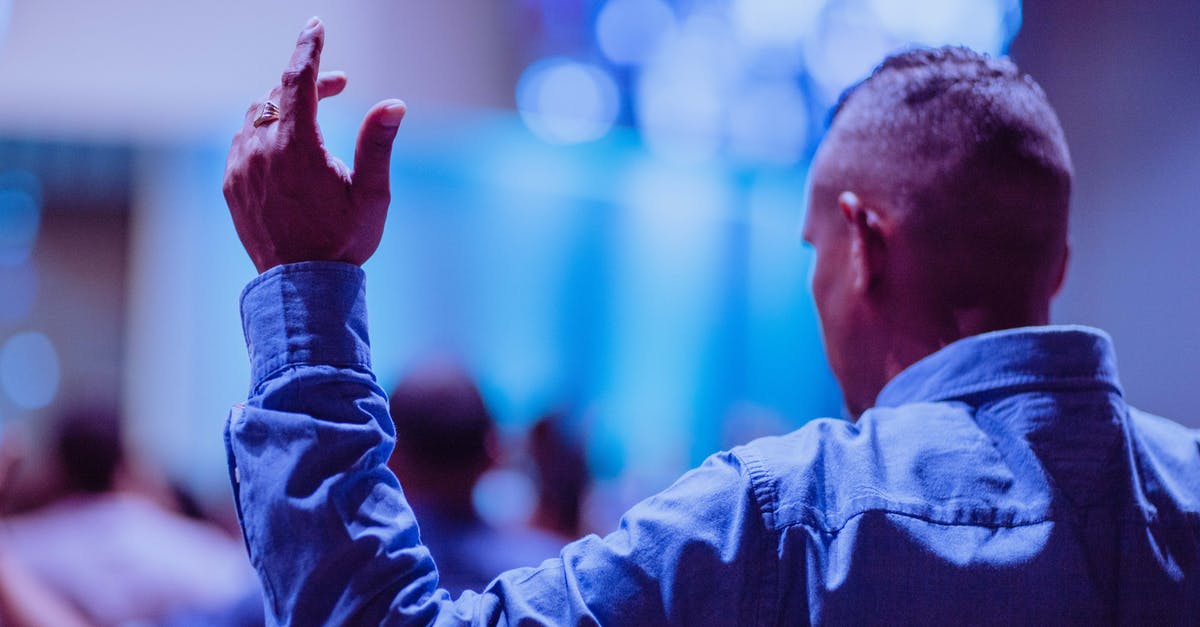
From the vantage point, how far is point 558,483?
2453 millimetres

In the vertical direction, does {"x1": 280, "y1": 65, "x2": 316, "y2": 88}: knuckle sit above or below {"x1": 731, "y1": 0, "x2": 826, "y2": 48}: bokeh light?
below

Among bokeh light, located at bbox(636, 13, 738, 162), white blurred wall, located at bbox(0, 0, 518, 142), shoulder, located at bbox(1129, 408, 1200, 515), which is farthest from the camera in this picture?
bokeh light, located at bbox(636, 13, 738, 162)

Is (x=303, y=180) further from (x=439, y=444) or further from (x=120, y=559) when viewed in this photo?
(x=120, y=559)

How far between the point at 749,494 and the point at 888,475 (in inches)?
5.2

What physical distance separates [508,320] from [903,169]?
3.52 m

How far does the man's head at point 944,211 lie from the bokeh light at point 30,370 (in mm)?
3855

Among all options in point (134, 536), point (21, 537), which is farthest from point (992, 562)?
point (21, 537)

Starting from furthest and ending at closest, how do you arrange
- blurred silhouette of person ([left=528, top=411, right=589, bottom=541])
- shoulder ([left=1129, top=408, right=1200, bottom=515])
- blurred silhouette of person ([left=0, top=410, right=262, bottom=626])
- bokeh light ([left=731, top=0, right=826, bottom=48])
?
bokeh light ([left=731, top=0, right=826, bottom=48]) → blurred silhouette of person ([left=528, top=411, right=589, bottom=541]) → blurred silhouette of person ([left=0, top=410, right=262, bottom=626]) → shoulder ([left=1129, top=408, right=1200, bottom=515])

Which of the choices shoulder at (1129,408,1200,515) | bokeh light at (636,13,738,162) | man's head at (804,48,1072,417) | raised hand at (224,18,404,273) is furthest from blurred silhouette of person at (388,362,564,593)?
bokeh light at (636,13,738,162)

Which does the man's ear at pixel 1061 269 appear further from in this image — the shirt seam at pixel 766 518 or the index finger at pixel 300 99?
the index finger at pixel 300 99

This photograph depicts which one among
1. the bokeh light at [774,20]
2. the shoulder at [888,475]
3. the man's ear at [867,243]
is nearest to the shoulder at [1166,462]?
the shoulder at [888,475]

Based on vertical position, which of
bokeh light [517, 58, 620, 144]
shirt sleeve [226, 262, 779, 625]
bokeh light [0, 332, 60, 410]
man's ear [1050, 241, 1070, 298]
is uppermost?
bokeh light [517, 58, 620, 144]

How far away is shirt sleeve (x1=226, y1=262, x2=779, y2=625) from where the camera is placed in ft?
2.48

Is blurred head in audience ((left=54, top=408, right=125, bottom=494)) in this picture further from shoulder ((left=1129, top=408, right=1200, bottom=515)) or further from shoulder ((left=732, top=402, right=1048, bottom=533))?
shoulder ((left=1129, top=408, right=1200, bottom=515))
